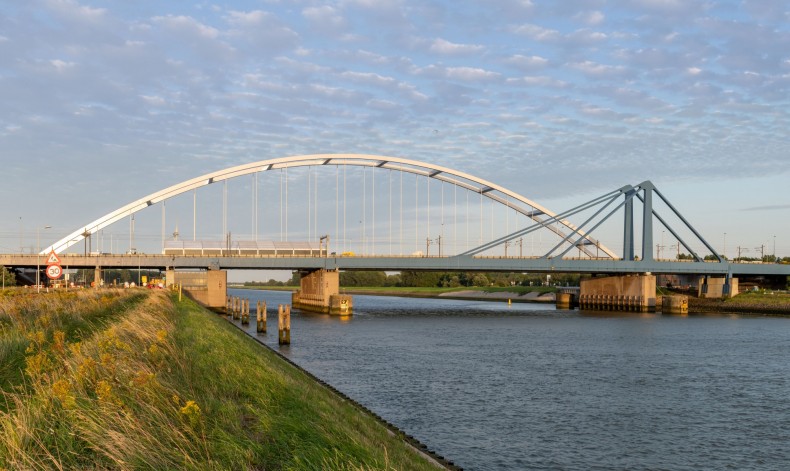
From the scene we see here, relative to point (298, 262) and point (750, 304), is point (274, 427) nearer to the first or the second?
point (298, 262)

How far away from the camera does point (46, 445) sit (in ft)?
32.8

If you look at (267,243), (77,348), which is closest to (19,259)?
(267,243)

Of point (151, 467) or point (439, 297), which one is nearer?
point (151, 467)

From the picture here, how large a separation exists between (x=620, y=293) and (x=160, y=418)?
12052 cm

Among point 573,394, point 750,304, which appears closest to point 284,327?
point 573,394

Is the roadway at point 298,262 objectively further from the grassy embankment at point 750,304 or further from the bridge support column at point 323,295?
the grassy embankment at point 750,304

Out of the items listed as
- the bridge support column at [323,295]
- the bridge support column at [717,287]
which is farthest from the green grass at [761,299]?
the bridge support column at [323,295]

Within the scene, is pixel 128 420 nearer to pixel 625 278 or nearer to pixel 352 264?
pixel 352 264

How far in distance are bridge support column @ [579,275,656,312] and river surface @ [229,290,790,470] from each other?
176ft

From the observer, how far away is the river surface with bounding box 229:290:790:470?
21.6 metres

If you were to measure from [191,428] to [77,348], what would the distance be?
6.20 meters

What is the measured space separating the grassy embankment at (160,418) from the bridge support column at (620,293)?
108 metres

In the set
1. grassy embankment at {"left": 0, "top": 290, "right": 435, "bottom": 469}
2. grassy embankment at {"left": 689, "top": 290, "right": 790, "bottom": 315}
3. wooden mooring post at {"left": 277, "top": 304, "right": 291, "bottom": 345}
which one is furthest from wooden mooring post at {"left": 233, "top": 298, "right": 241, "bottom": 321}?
grassy embankment at {"left": 689, "top": 290, "right": 790, "bottom": 315}

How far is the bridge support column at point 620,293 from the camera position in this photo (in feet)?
385
